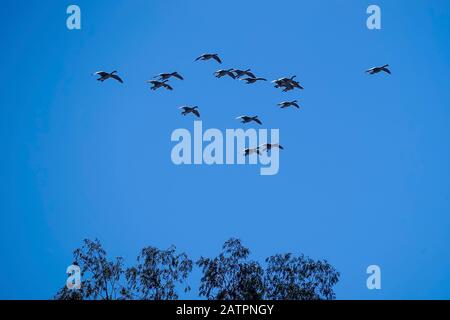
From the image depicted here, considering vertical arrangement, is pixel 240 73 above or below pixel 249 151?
above

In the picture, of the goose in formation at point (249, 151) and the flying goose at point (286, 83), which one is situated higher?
the flying goose at point (286, 83)

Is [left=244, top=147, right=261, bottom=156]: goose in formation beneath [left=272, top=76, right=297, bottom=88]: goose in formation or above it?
beneath

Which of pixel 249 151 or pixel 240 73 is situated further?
pixel 240 73

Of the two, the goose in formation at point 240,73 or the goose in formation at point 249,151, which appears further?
the goose in formation at point 240,73

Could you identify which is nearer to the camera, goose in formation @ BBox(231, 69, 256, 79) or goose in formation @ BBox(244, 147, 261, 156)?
goose in formation @ BBox(244, 147, 261, 156)

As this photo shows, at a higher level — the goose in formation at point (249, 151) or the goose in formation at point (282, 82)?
the goose in formation at point (282, 82)

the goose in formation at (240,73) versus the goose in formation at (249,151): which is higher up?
the goose in formation at (240,73)
